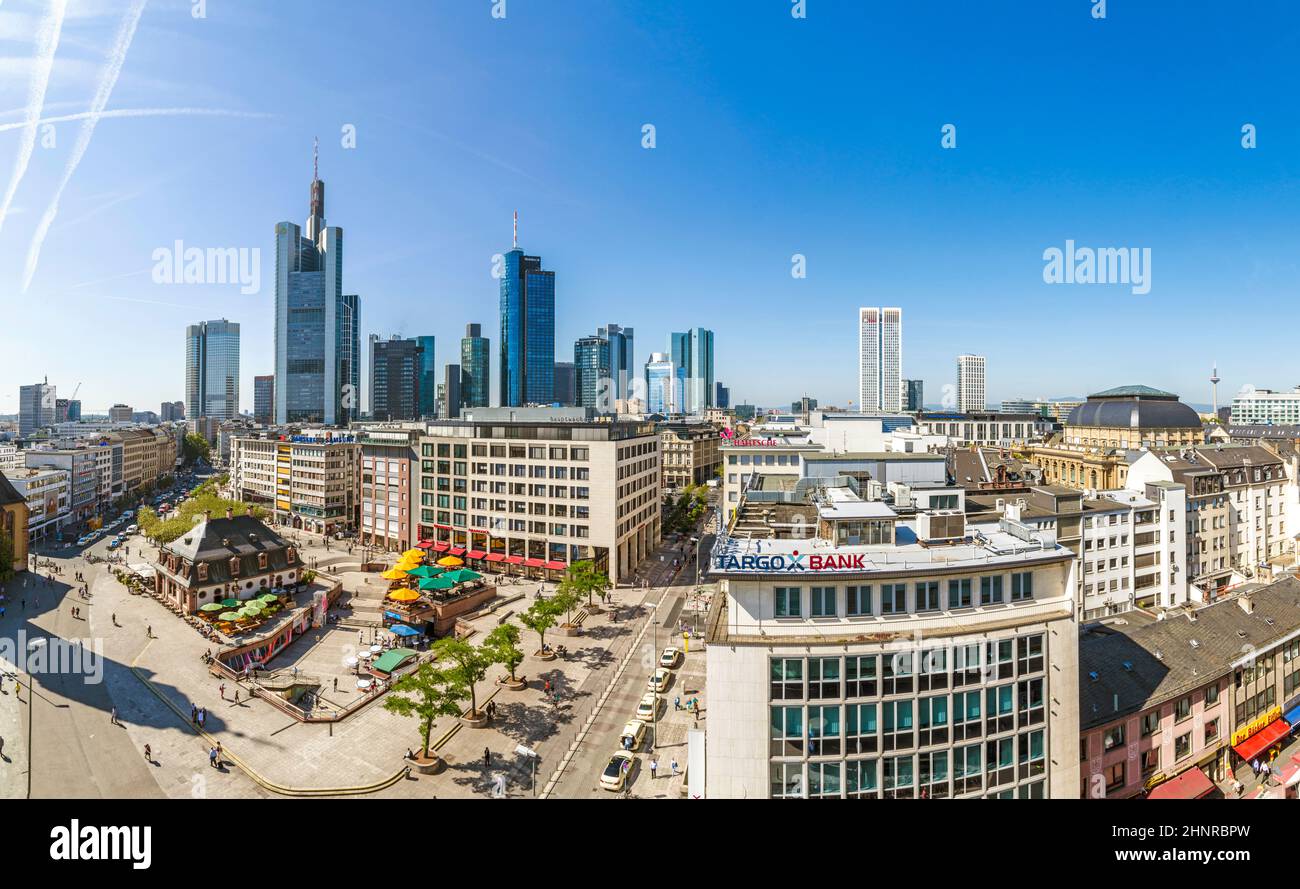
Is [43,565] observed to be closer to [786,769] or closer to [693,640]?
[693,640]

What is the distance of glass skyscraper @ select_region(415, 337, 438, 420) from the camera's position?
563ft

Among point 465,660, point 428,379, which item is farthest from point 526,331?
point 465,660

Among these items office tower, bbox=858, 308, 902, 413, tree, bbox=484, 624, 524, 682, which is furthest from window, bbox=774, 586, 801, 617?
office tower, bbox=858, 308, 902, 413

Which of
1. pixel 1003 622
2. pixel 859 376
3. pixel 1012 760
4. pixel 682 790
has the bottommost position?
pixel 682 790

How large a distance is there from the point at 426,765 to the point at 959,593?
13741mm

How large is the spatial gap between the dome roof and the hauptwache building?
181ft

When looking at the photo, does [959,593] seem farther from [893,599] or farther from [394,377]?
[394,377]

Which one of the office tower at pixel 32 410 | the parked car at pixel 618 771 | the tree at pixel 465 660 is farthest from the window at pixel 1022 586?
the office tower at pixel 32 410

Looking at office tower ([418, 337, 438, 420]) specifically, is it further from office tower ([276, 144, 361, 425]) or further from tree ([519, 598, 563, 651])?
tree ([519, 598, 563, 651])

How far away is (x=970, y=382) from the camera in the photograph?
152 metres

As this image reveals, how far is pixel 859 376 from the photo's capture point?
136m
